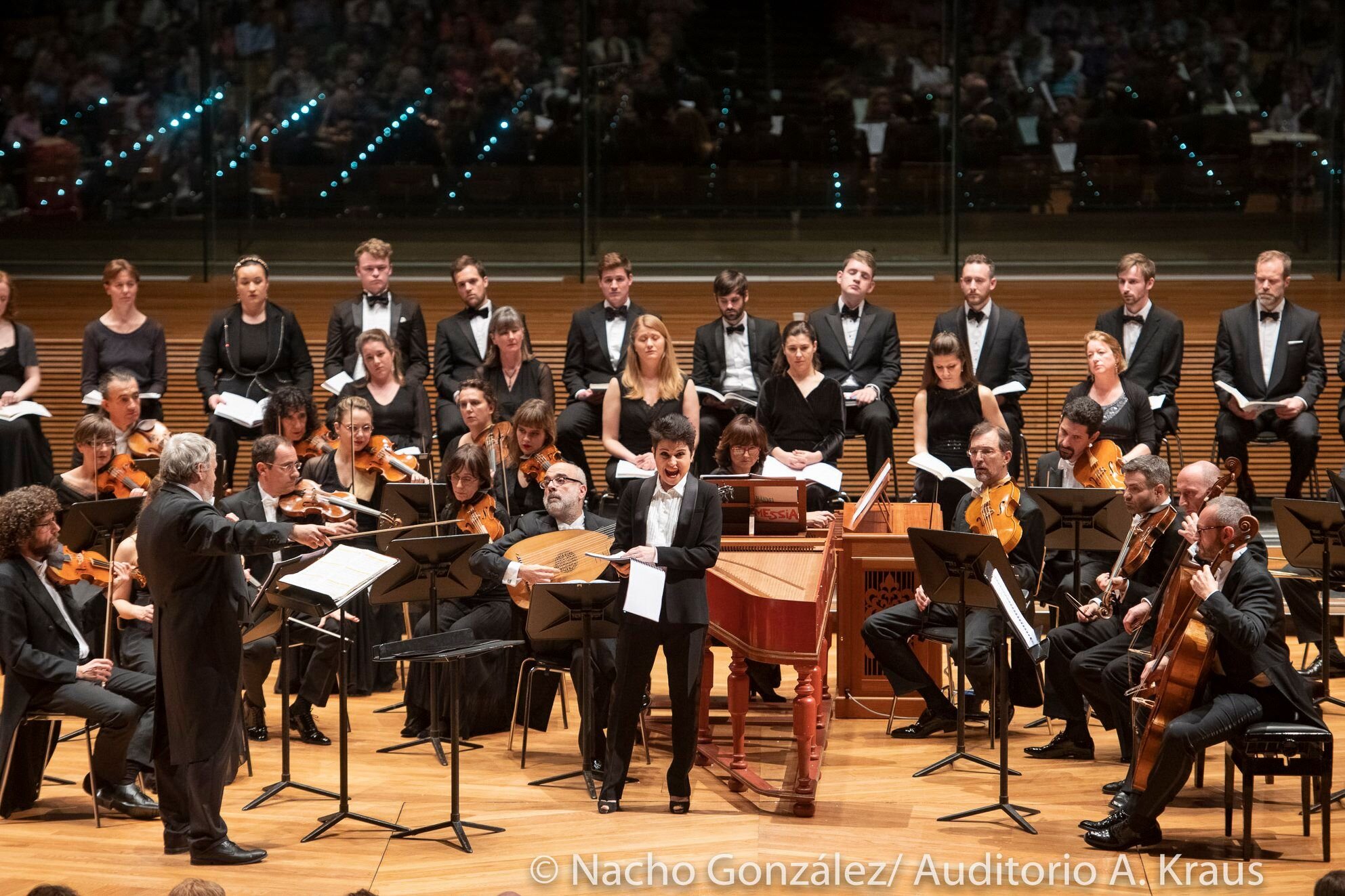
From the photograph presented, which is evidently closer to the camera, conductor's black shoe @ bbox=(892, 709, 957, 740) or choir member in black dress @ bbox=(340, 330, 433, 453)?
conductor's black shoe @ bbox=(892, 709, 957, 740)

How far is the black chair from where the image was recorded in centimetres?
464

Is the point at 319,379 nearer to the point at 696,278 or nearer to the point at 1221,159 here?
the point at 696,278

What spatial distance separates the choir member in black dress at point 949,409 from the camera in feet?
23.1

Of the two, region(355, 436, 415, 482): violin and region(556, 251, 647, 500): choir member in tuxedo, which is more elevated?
→ region(556, 251, 647, 500): choir member in tuxedo

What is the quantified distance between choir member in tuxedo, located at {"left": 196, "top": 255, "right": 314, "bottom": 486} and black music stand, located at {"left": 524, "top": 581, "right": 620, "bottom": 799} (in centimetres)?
270

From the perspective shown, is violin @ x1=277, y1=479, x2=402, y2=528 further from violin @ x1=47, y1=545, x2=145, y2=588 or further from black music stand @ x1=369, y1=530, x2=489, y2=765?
violin @ x1=47, y1=545, x2=145, y2=588

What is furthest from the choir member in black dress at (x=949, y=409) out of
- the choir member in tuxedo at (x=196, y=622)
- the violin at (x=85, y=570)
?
the violin at (x=85, y=570)

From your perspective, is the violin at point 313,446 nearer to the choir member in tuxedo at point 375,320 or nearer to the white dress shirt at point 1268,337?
the choir member in tuxedo at point 375,320

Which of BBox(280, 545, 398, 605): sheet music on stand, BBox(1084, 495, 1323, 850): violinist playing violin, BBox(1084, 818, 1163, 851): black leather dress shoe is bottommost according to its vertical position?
BBox(1084, 818, 1163, 851): black leather dress shoe

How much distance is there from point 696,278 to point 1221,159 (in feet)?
10.7

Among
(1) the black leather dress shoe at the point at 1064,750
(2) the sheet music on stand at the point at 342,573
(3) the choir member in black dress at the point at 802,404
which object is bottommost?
(1) the black leather dress shoe at the point at 1064,750

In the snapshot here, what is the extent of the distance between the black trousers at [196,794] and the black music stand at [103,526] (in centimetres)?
81

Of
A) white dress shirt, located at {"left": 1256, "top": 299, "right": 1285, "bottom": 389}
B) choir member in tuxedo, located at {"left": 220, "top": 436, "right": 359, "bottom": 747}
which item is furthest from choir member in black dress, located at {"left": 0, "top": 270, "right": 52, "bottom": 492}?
white dress shirt, located at {"left": 1256, "top": 299, "right": 1285, "bottom": 389}

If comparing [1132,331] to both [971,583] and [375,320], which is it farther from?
[375,320]
